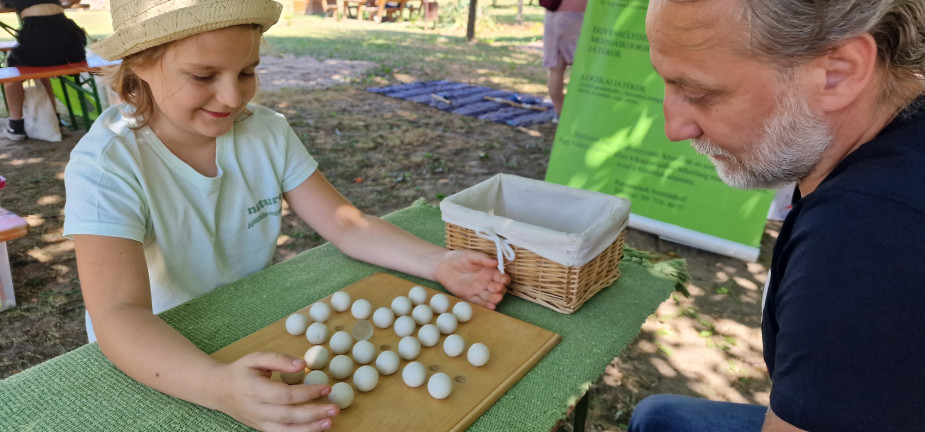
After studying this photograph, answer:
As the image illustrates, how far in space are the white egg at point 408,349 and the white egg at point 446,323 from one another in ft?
0.31

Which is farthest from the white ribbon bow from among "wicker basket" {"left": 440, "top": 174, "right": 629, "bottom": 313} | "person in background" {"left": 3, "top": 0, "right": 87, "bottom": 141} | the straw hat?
"person in background" {"left": 3, "top": 0, "right": 87, "bottom": 141}

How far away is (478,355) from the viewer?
127cm

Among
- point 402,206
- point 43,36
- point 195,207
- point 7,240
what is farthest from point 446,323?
point 43,36

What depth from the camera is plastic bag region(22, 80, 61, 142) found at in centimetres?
560

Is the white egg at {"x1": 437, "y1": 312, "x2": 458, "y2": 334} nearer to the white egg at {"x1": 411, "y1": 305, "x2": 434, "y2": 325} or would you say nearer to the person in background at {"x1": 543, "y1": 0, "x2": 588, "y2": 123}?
the white egg at {"x1": 411, "y1": 305, "x2": 434, "y2": 325}

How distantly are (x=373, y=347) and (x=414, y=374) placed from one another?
0.50ft

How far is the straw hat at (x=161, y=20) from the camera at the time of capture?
4.26 feet

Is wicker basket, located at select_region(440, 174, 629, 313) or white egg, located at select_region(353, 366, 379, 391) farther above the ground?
wicker basket, located at select_region(440, 174, 629, 313)

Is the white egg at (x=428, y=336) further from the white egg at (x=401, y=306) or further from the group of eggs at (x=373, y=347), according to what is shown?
the white egg at (x=401, y=306)

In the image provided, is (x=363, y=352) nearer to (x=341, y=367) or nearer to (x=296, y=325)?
(x=341, y=367)

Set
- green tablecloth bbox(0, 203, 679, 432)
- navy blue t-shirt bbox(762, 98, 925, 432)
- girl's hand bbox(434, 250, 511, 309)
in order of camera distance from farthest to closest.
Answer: girl's hand bbox(434, 250, 511, 309)
green tablecloth bbox(0, 203, 679, 432)
navy blue t-shirt bbox(762, 98, 925, 432)

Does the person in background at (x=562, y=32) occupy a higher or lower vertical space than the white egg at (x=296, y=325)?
higher

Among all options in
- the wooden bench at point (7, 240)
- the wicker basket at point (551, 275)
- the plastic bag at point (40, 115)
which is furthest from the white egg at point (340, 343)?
the plastic bag at point (40, 115)

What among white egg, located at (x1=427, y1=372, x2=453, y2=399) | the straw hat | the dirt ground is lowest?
the dirt ground
